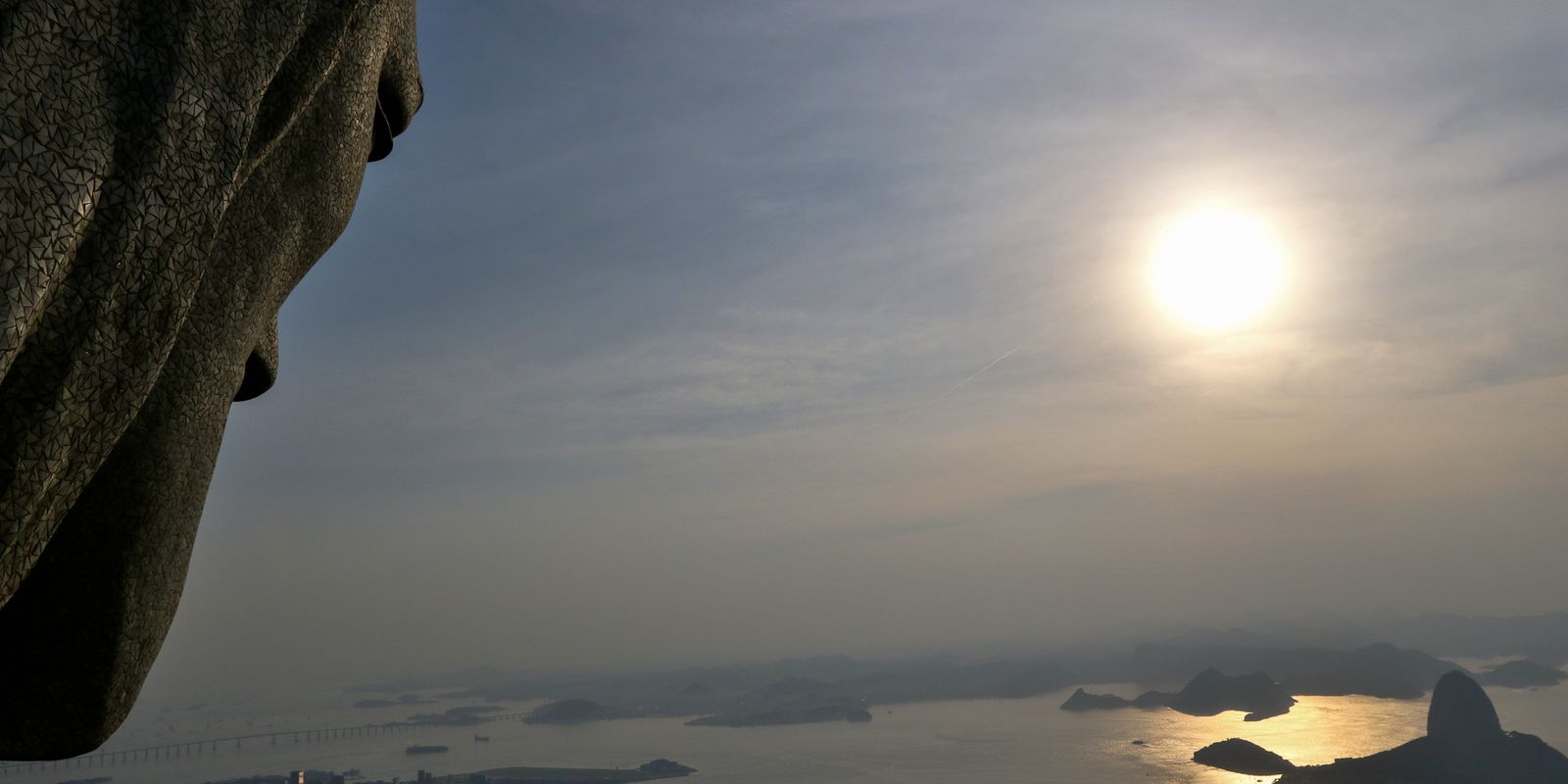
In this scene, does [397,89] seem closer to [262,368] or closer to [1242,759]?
[262,368]

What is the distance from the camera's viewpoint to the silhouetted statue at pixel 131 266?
3.55 feet

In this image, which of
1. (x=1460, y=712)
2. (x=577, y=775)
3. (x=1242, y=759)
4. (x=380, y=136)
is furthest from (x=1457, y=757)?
(x=380, y=136)

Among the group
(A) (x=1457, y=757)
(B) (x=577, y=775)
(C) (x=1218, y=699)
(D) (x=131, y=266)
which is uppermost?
(D) (x=131, y=266)

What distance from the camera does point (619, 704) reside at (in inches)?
3219

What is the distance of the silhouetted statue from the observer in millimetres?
1081

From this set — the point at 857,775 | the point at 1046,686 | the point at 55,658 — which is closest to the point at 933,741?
the point at 857,775

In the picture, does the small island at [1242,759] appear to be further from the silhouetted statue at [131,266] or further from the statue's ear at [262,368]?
the silhouetted statue at [131,266]

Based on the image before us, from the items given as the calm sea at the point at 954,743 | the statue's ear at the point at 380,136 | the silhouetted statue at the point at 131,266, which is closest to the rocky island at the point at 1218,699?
the calm sea at the point at 954,743

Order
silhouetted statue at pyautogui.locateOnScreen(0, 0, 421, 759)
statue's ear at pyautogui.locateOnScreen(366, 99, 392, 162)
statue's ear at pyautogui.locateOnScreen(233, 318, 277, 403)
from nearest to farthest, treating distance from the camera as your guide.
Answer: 1. silhouetted statue at pyautogui.locateOnScreen(0, 0, 421, 759)
2. statue's ear at pyautogui.locateOnScreen(233, 318, 277, 403)
3. statue's ear at pyautogui.locateOnScreen(366, 99, 392, 162)

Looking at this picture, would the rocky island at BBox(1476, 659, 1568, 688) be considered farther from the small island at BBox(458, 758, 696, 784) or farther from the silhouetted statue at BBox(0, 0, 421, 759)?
the silhouetted statue at BBox(0, 0, 421, 759)

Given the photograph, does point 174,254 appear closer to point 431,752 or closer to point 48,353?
point 48,353

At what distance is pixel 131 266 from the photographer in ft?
3.85

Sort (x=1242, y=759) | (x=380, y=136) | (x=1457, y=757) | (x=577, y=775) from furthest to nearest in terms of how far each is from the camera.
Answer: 1. (x=577, y=775)
2. (x=1242, y=759)
3. (x=1457, y=757)
4. (x=380, y=136)

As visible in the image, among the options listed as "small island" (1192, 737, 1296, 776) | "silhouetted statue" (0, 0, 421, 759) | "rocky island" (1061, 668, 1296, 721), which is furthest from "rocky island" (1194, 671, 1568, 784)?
"silhouetted statue" (0, 0, 421, 759)
